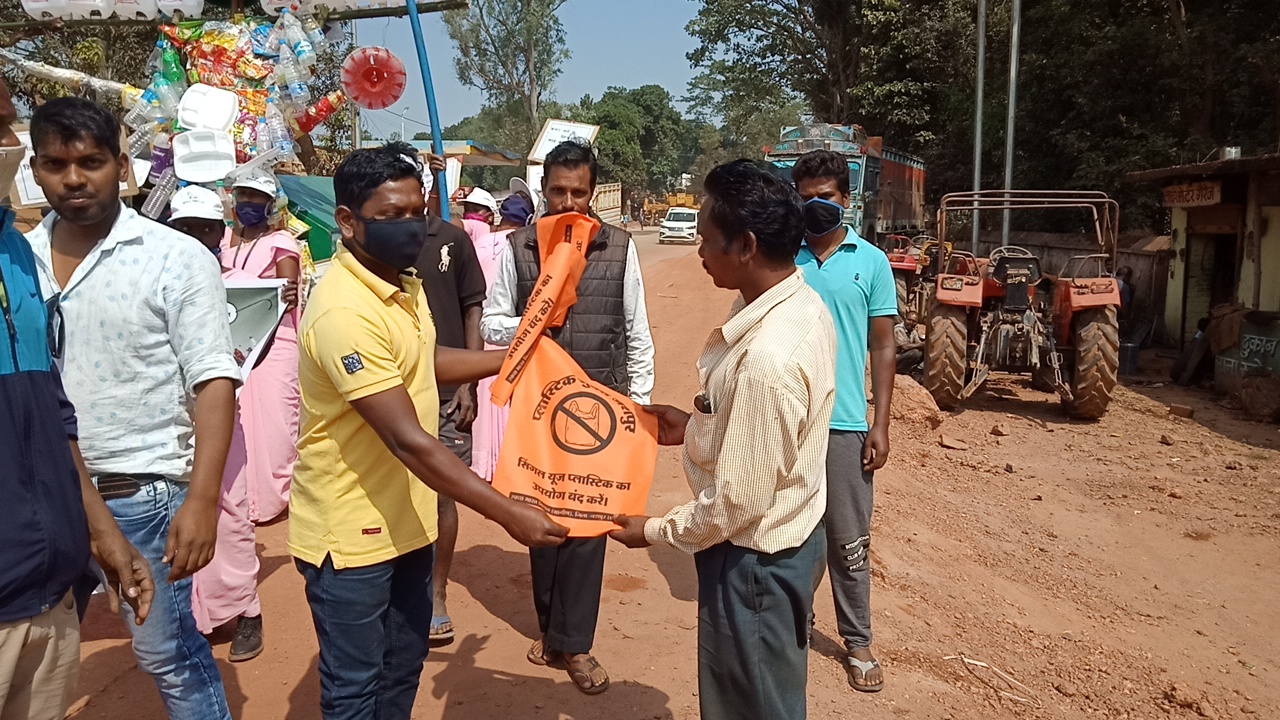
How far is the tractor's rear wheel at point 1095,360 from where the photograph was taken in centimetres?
845

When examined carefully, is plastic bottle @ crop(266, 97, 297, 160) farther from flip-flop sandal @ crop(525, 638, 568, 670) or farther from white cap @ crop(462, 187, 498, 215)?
flip-flop sandal @ crop(525, 638, 568, 670)

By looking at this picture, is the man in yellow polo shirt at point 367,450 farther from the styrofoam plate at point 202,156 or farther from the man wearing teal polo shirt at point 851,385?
the styrofoam plate at point 202,156

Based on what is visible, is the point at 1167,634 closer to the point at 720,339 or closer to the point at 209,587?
the point at 720,339

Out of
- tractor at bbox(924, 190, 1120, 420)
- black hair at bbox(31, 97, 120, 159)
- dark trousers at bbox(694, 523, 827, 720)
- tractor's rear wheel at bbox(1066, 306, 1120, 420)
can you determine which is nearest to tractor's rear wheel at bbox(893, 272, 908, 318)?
tractor at bbox(924, 190, 1120, 420)

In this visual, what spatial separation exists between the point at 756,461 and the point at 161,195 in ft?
17.1

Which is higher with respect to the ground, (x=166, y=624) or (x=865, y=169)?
(x=865, y=169)

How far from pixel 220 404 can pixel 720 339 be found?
4.42 feet

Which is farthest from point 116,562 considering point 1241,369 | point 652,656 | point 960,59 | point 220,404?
point 960,59

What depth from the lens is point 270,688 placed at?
11.4 ft

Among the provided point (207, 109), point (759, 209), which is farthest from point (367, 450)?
point (207, 109)

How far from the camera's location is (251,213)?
475 centimetres

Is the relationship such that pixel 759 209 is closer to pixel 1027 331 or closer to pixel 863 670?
pixel 863 670

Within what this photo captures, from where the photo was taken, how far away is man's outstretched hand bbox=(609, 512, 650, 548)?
2316 millimetres

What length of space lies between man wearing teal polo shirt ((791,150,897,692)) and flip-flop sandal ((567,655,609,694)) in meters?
1.04
